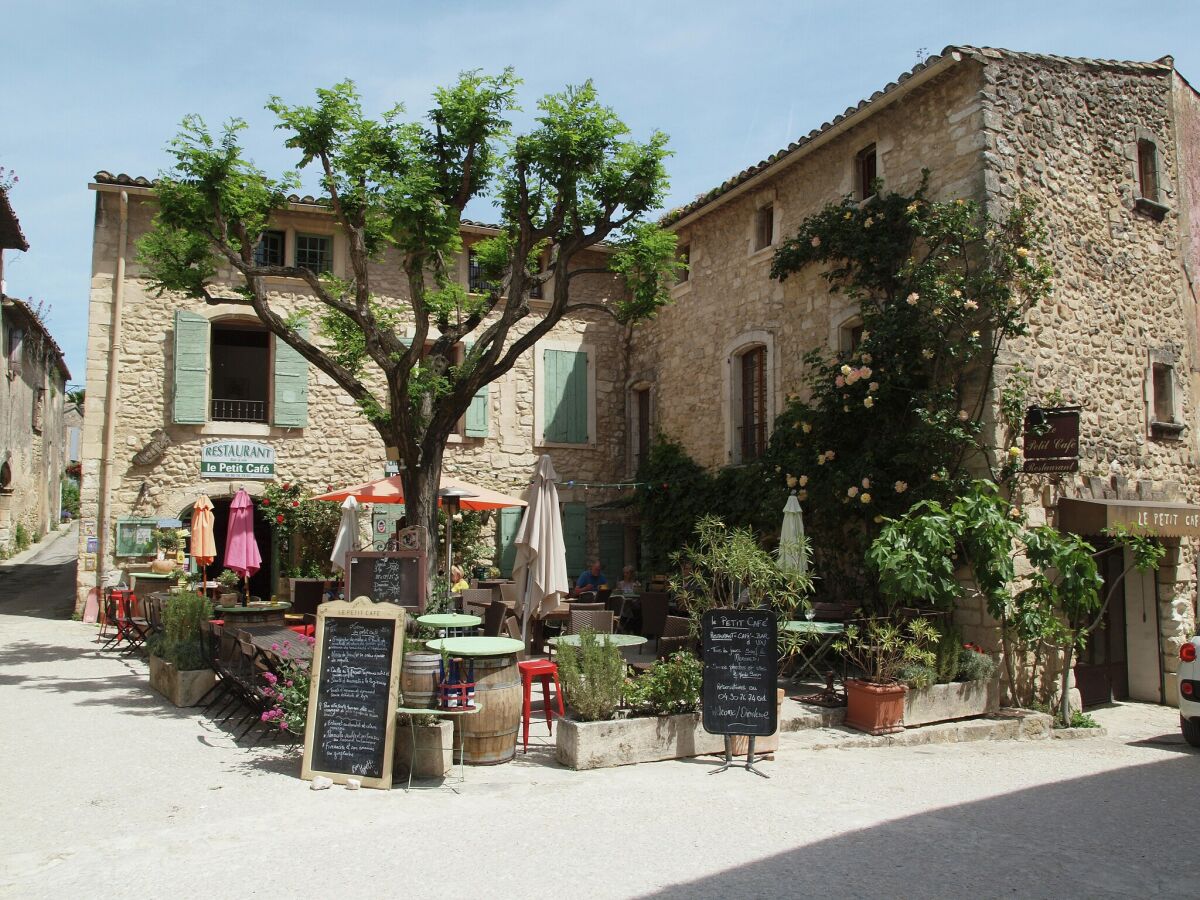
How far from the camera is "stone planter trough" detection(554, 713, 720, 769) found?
19.3 ft

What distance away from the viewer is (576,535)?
1462cm

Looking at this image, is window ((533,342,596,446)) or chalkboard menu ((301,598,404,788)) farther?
window ((533,342,596,446))

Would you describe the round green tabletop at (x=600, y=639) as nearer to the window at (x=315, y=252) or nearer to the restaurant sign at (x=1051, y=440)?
the restaurant sign at (x=1051, y=440)

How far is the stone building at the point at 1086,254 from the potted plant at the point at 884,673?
1.21 metres

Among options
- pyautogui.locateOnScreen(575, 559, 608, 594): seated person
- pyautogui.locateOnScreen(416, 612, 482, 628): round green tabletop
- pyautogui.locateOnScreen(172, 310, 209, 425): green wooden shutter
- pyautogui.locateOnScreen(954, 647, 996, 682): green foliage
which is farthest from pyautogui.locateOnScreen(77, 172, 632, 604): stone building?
pyautogui.locateOnScreen(954, 647, 996, 682): green foliage

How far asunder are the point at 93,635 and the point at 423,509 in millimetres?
A: 6044

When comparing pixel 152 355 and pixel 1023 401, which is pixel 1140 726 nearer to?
pixel 1023 401

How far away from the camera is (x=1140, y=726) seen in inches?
342

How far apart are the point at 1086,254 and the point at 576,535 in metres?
8.16

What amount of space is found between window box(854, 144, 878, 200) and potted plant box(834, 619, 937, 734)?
5.14 metres

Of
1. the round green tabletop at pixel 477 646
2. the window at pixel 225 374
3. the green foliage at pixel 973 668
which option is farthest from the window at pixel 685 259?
the round green tabletop at pixel 477 646

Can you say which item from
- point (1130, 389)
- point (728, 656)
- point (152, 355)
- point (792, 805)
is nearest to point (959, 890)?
point (792, 805)

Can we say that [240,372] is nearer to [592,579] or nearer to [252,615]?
[592,579]

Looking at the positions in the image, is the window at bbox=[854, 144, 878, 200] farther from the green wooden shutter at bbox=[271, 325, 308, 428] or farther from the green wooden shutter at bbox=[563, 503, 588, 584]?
the green wooden shutter at bbox=[271, 325, 308, 428]
